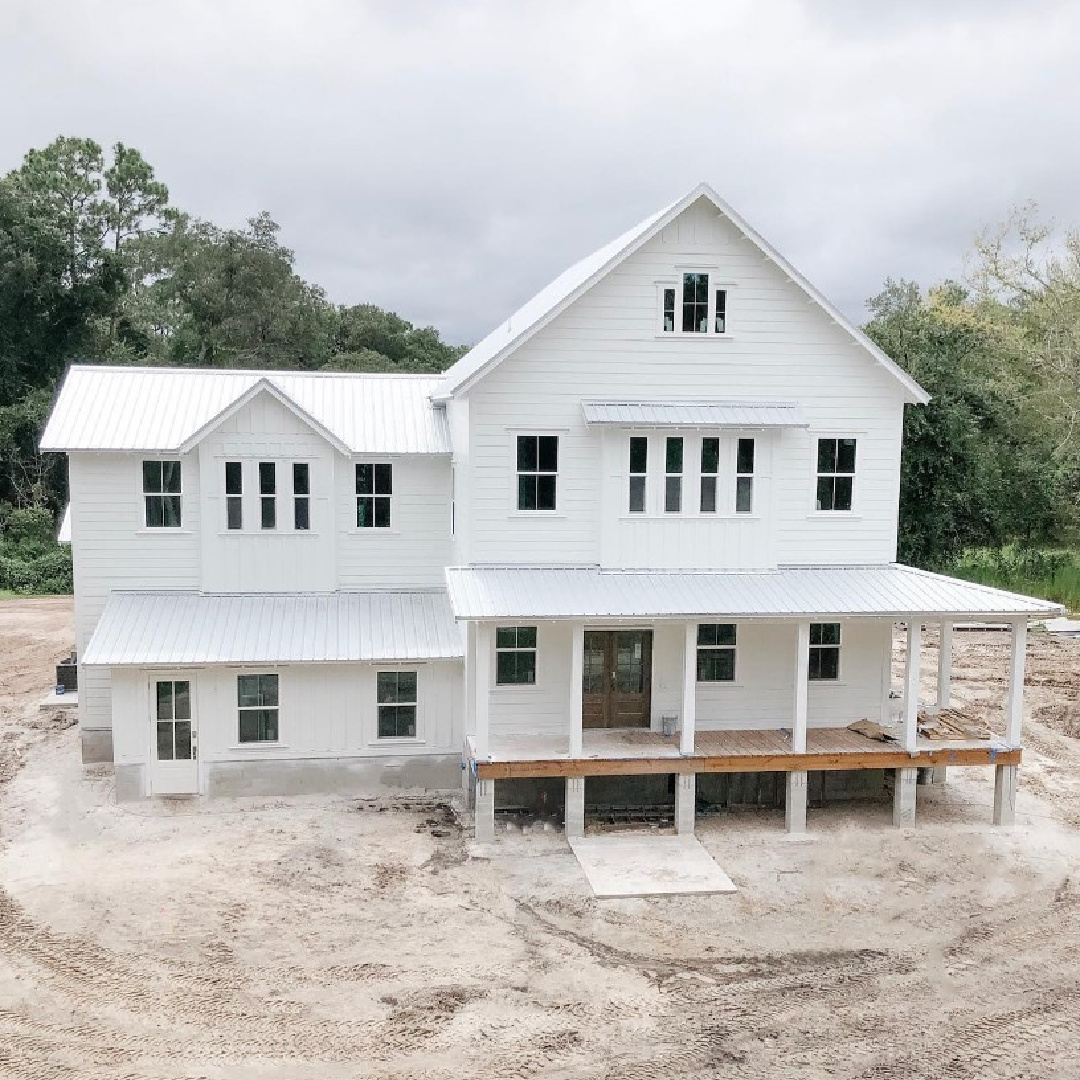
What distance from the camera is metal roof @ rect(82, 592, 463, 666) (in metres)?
17.9

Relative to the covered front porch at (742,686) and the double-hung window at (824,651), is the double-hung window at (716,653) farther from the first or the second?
the double-hung window at (824,651)

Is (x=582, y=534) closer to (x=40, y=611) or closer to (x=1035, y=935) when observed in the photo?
(x=1035, y=935)

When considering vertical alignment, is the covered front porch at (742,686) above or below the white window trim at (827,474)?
below

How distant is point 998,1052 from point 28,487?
46058 mm

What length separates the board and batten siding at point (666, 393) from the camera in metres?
18.2

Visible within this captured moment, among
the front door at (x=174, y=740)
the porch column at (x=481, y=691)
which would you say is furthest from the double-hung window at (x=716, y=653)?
the front door at (x=174, y=740)

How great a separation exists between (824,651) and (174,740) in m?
11.7

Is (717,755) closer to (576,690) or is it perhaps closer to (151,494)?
(576,690)

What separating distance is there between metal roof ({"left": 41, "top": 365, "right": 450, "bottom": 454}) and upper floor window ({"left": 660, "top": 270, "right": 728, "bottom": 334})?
503 centimetres

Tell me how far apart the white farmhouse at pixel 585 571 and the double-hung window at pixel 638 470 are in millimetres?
41

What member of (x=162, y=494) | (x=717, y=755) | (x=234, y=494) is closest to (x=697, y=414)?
(x=717, y=755)

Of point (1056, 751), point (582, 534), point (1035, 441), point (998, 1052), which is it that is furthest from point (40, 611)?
point (1035, 441)

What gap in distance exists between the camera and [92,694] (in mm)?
19938

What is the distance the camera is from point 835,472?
1917 centimetres
